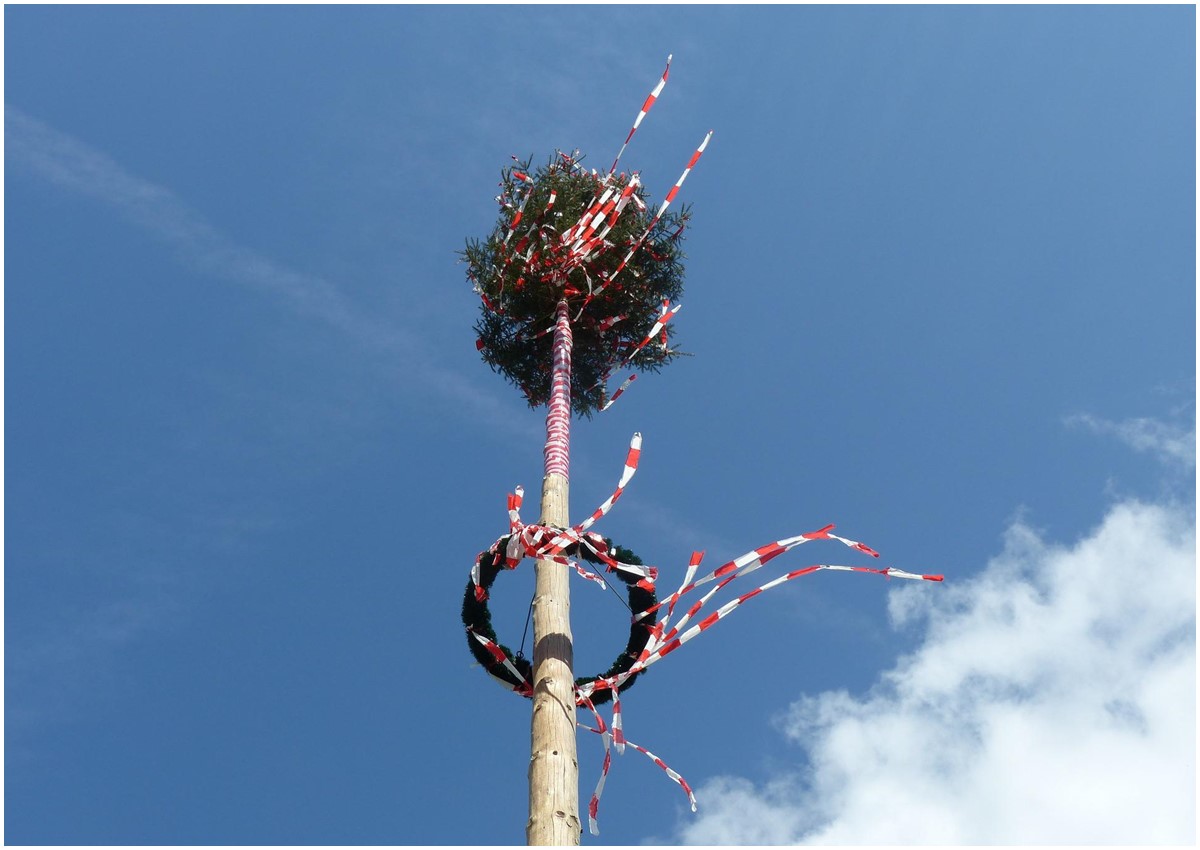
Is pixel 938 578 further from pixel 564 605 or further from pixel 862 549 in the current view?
pixel 564 605

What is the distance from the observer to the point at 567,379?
320 inches

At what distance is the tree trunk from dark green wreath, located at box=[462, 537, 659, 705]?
284 millimetres

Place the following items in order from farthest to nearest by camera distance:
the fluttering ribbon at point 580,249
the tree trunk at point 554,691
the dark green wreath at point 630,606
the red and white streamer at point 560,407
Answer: the fluttering ribbon at point 580,249 → the red and white streamer at point 560,407 → the dark green wreath at point 630,606 → the tree trunk at point 554,691

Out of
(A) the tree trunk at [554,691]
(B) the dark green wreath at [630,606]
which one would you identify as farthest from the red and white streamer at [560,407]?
(B) the dark green wreath at [630,606]

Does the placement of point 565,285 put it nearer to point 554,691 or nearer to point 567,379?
point 567,379

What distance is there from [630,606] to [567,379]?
7.31 feet

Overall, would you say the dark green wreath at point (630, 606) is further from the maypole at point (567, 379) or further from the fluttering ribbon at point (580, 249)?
the fluttering ribbon at point (580, 249)

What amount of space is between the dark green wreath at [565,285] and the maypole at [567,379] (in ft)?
0.05

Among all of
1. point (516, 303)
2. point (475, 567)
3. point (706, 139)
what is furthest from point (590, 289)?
point (475, 567)

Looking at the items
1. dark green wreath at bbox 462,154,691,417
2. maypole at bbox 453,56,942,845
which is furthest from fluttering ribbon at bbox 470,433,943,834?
dark green wreath at bbox 462,154,691,417

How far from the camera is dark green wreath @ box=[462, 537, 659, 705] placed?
6387 mm

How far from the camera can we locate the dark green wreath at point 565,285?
8.98m

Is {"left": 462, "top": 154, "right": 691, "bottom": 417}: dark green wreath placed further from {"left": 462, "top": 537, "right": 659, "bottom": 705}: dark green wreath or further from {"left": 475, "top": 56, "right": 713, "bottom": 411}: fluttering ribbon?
{"left": 462, "top": 537, "right": 659, "bottom": 705}: dark green wreath

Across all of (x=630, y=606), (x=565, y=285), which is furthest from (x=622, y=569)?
(x=565, y=285)
